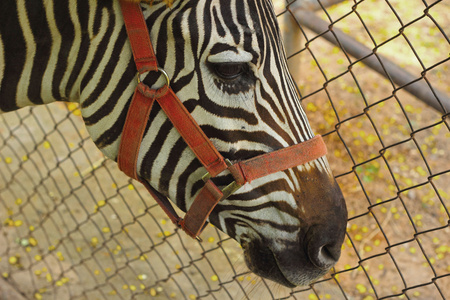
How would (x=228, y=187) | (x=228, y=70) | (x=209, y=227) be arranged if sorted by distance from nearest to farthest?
1. (x=228, y=70)
2. (x=228, y=187)
3. (x=209, y=227)

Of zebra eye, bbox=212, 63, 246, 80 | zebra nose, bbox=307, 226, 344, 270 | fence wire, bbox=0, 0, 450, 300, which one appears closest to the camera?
zebra eye, bbox=212, 63, 246, 80

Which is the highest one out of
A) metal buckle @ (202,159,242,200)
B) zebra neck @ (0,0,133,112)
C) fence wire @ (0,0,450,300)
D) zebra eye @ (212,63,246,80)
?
zebra neck @ (0,0,133,112)

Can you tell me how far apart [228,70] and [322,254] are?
2.66ft

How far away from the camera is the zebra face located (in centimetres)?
152

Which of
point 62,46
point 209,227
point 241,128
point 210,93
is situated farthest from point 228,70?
point 209,227

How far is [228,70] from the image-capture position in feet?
4.98

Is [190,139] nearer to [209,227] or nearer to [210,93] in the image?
[210,93]

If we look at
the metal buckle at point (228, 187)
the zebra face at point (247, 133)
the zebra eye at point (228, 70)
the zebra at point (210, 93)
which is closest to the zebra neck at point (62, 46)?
the zebra at point (210, 93)

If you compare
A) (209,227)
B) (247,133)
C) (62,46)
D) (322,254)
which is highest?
(62,46)

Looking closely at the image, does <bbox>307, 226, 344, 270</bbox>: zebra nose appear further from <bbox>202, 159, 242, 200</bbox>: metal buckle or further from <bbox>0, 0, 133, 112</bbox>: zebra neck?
<bbox>0, 0, 133, 112</bbox>: zebra neck

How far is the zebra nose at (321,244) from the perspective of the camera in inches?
64.1

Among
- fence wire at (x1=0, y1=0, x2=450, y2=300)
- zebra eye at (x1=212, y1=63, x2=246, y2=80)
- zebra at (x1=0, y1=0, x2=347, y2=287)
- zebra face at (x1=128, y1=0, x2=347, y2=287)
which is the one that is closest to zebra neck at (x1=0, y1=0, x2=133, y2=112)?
zebra at (x1=0, y1=0, x2=347, y2=287)

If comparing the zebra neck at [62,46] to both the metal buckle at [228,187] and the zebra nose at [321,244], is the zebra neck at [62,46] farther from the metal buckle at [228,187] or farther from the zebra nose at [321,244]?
the zebra nose at [321,244]

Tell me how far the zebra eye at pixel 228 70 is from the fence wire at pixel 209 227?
146 cm
